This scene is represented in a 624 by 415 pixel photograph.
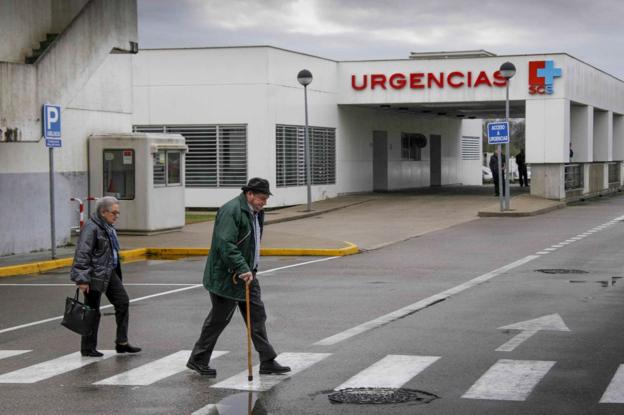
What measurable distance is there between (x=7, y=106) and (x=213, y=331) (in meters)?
11.9

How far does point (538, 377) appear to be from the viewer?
31.3 ft

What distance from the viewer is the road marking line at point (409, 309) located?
11875mm

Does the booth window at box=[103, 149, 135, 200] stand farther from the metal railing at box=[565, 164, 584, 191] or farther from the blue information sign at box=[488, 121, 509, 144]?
the metal railing at box=[565, 164, 584, 191]

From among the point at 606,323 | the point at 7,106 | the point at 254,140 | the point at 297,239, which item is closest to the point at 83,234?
the point at 606,323

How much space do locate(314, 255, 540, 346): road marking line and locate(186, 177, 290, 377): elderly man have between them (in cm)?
157

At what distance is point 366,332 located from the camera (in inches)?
481

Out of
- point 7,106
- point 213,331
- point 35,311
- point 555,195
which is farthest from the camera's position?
point 555,195

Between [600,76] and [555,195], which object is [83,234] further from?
[600,76]

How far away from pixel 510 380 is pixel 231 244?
2.63m

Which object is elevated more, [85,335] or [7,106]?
[7,106]

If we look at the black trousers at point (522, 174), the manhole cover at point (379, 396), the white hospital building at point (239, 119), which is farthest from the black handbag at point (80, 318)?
the black trousers at point (522, 174)

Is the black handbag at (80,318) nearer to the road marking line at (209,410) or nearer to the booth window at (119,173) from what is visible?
the road marking line at (209,410)

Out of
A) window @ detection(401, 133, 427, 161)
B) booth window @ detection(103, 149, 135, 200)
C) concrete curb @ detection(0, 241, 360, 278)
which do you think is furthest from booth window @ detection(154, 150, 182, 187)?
window @ detection(401, 133, 427, 161)

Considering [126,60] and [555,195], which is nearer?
[126,60]
